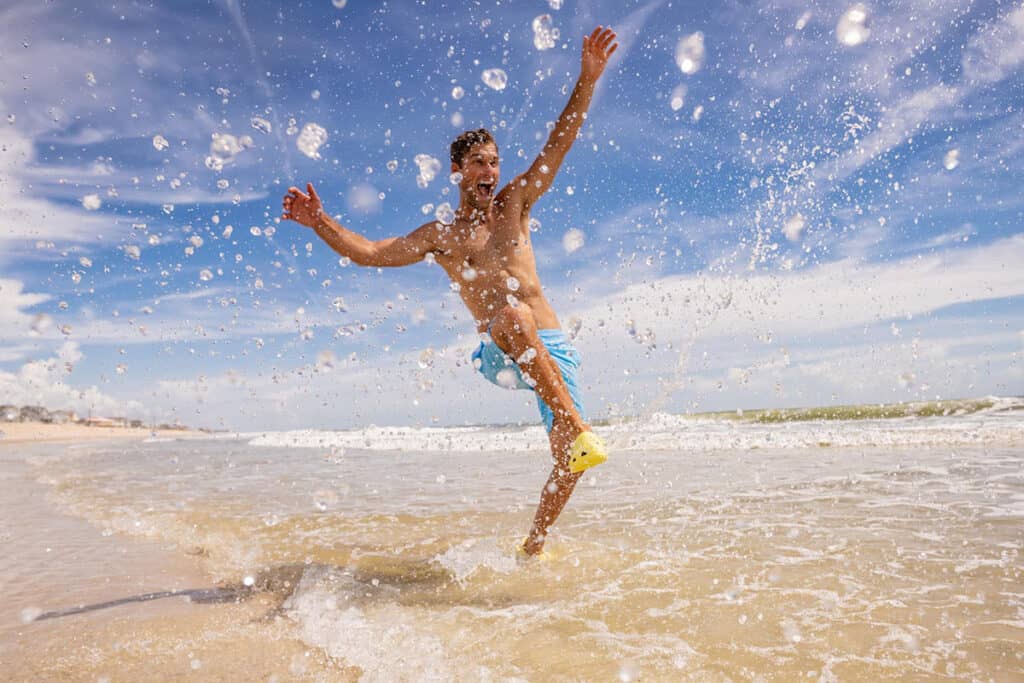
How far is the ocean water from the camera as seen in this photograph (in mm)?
2354

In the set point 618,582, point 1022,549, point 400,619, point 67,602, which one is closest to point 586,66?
point 618,582

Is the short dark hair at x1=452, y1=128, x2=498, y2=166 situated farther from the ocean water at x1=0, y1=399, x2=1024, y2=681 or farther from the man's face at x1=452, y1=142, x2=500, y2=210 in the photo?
the ocean water at x1=0, y1=399, x2=1024, y2=681

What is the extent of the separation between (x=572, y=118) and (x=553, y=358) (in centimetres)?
154

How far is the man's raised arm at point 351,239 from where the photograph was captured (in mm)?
3771

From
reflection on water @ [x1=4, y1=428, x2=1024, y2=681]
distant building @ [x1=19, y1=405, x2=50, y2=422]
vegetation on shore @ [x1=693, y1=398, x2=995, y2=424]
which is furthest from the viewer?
distant building @ [x1=19, y1=405, x2=50, y2=422]

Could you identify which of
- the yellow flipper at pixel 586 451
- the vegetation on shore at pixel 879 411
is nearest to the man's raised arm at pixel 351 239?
the yellow flipper at pixel 586 451

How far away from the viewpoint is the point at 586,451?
3.13 metres

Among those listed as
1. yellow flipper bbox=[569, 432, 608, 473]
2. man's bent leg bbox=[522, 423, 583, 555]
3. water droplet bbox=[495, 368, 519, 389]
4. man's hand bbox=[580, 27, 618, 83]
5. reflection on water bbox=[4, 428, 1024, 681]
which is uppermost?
man's hand bbox=[580, 27, 618, 83]

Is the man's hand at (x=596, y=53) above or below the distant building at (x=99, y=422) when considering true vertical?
below

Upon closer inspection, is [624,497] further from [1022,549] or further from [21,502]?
[21,502]

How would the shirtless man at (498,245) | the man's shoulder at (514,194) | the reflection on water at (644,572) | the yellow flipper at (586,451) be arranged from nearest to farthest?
1. the reflection on water at (644,572)
2. the yellow flipper at (586,451)
3. the shirtless man at (498,245)
4. the man's shoulder at (514,194)

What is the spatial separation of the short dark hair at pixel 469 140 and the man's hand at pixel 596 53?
2.35 ft

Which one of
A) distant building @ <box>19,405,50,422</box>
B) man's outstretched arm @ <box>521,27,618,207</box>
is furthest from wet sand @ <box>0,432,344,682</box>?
distant building @ <box>19,405,50,422</box>

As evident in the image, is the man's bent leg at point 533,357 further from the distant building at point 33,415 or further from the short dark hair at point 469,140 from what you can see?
the distant building at point 33,415
